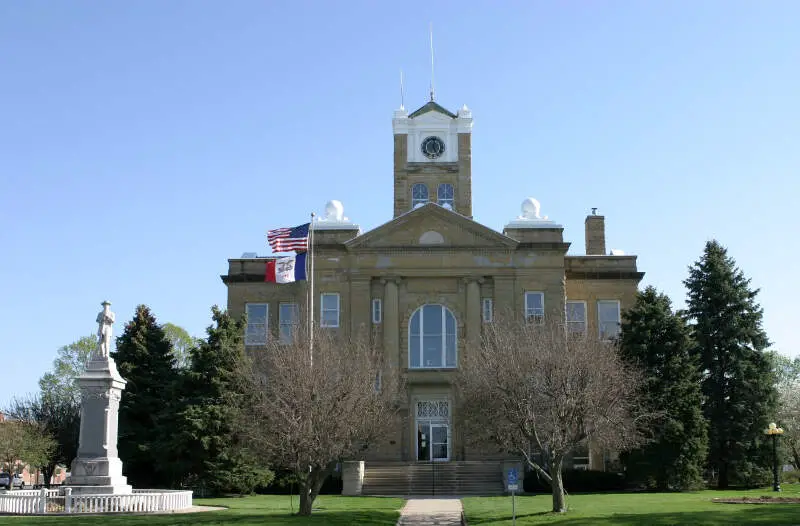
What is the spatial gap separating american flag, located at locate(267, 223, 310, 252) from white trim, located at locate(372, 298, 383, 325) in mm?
9913

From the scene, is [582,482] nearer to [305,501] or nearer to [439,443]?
[439,443]

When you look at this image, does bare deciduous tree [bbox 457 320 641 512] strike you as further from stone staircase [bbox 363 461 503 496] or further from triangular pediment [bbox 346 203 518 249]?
triangular pediment [bbox 346 203 518 249]

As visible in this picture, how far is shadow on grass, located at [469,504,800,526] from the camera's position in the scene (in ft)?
85.8

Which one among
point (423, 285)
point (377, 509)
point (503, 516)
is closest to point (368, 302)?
point (423, 285)

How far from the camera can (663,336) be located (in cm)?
4550

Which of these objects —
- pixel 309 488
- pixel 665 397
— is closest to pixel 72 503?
pixel 309 488

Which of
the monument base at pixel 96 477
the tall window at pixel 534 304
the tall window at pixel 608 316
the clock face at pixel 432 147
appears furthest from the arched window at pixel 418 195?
the monument base at pixel 96 477

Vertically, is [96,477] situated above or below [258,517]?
above

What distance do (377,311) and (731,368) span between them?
1782 centimetres

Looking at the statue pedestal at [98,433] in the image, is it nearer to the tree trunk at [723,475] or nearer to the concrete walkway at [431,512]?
the concrete walkway at [431,512]

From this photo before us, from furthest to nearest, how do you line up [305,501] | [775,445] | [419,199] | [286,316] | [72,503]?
[419,199]
[286,316]
[775,445]
[305,501]
[72,503]

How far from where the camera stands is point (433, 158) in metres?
57.2

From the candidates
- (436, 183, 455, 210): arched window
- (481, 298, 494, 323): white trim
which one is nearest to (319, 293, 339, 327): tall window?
(481, 298, 494, 323): white trim

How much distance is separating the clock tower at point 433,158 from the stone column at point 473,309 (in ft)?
21.5
